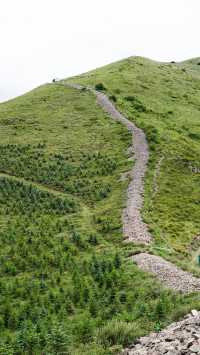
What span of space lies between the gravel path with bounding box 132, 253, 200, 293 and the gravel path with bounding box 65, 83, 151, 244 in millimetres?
4339

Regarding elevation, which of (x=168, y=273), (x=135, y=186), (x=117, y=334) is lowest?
(x=135, y=186)

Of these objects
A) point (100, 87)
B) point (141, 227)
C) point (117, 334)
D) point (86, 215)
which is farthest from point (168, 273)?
point (100, 87)

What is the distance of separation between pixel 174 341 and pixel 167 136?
49943 mm

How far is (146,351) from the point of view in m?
15.8

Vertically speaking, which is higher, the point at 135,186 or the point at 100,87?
the point at 100,87

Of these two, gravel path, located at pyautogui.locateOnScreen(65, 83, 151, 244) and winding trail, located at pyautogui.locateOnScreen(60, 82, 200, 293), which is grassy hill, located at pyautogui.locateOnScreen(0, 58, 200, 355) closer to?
winding trail, located at pyautogui.locateOnScreen(60, 82, 200, 293)

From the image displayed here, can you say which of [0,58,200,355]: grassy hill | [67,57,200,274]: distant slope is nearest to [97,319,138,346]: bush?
[0,58,200,355]: grassy hill

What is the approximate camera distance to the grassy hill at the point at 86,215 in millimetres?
20328

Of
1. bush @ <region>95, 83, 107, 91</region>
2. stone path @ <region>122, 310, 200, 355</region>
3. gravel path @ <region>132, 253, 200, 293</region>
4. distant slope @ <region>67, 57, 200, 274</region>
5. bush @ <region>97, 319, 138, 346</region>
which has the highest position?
stone path @ <region>122, 310, 200, 355</region>

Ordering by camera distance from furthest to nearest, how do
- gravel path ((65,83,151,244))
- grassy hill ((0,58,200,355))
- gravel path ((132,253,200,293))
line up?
gravel path ((65,83,151,244)) → gravel path ((132,253,200,293)) → grassy hill ((0,58,200,355))

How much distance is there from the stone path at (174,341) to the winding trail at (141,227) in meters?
5.45

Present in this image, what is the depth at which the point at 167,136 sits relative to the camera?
2511 inches

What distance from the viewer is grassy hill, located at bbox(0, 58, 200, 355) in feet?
66.7

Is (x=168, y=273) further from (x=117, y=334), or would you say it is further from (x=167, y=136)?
(x=167, y=136)
